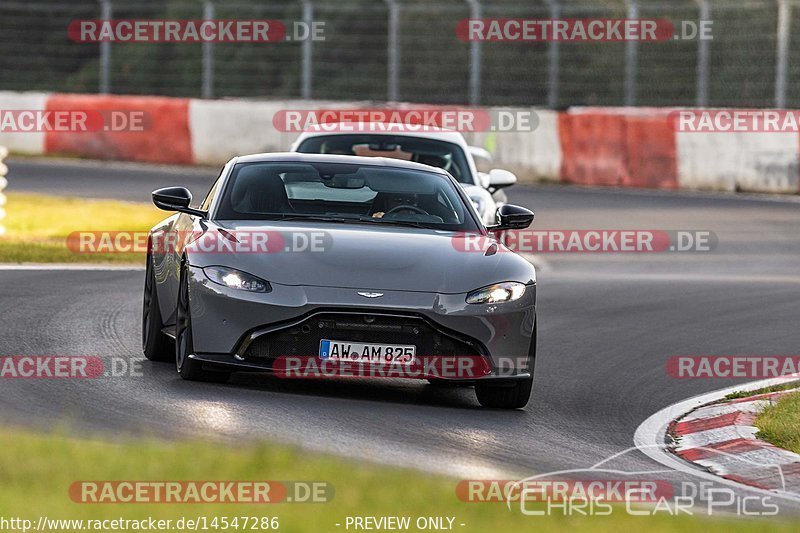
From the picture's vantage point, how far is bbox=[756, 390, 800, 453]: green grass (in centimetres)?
919

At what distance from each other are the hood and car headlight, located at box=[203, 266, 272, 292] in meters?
0.03

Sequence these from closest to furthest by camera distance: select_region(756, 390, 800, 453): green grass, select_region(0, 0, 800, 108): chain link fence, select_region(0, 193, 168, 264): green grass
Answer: select_region(756, 390, 800, 453): green grass, select_region(0, 193, 168, 264): green grass, select_region(0, 0, 800, 108): chain link fence

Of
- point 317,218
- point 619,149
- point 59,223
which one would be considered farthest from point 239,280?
point 619,149

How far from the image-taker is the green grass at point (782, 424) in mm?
9187

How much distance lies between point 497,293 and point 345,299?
86 cm

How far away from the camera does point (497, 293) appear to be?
31.2ft

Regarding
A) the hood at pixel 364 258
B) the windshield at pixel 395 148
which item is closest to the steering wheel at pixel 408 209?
the hood at pixel 364 258

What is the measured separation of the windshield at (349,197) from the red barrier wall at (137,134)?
19.9m

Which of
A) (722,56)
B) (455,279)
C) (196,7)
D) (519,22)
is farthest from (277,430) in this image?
(196,7)

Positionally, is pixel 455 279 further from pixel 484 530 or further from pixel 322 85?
pixel 322 85

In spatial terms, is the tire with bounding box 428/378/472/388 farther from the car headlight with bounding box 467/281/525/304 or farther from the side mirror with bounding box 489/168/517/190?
the side mirror with bounding box 489/168/517/190

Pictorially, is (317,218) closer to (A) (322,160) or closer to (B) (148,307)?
(A) (322,160)

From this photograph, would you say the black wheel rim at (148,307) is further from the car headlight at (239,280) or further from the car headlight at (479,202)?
the car headlight at (479,202)

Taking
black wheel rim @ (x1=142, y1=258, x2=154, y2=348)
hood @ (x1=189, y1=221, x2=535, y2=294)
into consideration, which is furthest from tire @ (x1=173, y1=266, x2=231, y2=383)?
black wheel rim @ (x1=142, y1=258, x2=154, y2=348)
